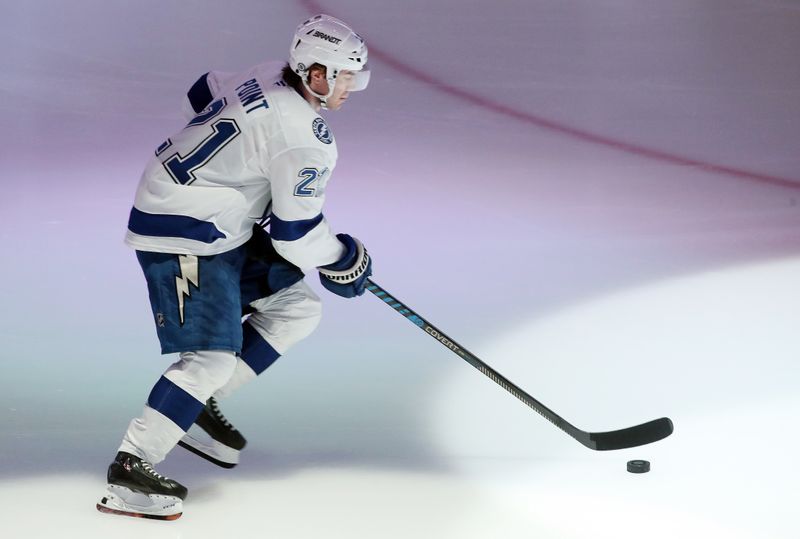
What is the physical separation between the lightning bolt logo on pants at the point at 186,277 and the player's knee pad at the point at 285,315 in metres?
0.28

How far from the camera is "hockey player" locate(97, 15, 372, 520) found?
8.80ft

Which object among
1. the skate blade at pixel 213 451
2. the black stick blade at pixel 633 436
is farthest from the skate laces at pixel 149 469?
the black stick blade at pixel 633 436

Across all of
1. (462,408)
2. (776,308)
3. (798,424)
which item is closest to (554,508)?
(462,408)

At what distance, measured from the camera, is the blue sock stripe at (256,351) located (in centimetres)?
298

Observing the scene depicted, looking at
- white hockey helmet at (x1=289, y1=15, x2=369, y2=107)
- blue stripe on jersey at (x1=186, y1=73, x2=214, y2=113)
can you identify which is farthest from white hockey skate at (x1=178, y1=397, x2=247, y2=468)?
white hockey helmet at (x1=289, y1=15, x2=369, y2=107)

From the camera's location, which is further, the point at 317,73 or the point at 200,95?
the point at 200,95

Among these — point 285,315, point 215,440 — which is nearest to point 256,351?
point 285,315

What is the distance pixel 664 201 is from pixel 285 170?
2692 mm

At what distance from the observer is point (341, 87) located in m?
2.82

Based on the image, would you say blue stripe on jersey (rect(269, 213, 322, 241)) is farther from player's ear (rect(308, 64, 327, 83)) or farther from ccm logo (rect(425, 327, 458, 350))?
ccm logo (rect(425, 327, 458, 350))

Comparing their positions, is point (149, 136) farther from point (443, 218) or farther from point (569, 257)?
point (569, 257)

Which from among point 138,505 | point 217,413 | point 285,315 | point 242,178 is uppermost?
point 242,178

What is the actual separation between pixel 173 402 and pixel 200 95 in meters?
0.87

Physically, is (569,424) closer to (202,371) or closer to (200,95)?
(202,371)
